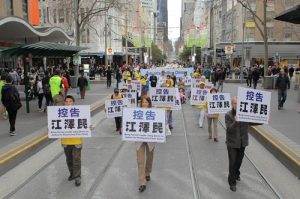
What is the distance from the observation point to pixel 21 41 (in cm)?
2859

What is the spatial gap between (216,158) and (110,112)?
15.2ft

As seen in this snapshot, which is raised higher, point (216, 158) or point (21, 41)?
point (21, 41)

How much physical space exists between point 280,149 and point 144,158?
12.8 ft

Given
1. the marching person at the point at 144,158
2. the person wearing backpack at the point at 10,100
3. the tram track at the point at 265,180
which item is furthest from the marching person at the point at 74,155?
the person wearing backpack at the point at 10,100

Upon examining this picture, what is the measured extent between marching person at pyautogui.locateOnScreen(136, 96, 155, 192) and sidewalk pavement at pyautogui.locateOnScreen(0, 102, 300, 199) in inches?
6.0

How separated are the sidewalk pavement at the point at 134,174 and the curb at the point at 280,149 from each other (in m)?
0.18

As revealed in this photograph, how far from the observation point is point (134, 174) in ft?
28.7

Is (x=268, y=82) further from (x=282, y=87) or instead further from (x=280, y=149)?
(x=280, y=149)

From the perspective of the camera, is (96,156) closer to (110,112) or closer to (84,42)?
(110,112)

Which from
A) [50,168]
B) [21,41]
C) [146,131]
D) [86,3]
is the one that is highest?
[86,3]

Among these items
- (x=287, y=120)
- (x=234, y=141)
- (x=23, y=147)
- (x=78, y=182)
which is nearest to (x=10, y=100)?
(x=23, y=147)

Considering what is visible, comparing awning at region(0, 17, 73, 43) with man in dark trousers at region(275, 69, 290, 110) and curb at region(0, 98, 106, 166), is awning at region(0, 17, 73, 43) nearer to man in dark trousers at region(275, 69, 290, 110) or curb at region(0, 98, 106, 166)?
curb at region(0, 98, 106, 166)

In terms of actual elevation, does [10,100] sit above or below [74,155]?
above

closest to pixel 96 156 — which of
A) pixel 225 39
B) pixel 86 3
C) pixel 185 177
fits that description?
pixel 185 177
